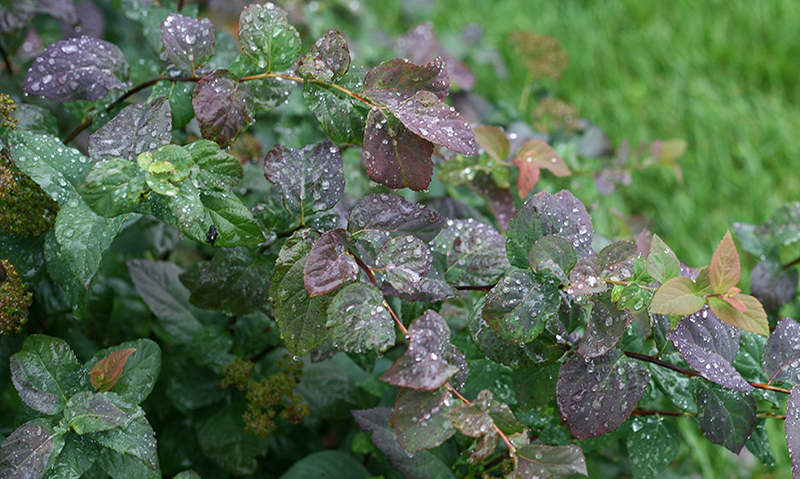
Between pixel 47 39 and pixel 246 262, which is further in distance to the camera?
pixel 47 39

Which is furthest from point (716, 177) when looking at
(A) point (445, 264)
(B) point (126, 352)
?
(B) point (126, 352)

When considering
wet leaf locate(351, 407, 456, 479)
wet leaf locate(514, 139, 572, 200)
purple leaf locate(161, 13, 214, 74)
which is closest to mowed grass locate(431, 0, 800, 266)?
wet leaf locate(514, 139, 572, 200)

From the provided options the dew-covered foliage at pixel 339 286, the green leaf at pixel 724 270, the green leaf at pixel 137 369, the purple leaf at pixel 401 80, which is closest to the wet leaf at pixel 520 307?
the dew-covered foliage at pixel 339 286

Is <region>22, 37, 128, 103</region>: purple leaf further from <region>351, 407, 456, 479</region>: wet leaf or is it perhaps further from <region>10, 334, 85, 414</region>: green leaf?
<region>351, 407, 456, 479</region>: wet leaf

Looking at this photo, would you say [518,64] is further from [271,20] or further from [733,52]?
[271,20]

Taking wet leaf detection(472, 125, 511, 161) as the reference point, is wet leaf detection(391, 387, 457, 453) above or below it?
below

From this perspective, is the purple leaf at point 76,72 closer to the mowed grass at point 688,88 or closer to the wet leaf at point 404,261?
the wet leaf at point 404,261

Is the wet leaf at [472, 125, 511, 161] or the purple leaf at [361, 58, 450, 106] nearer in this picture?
the purple leaf at [361, 58, 450, 106]
